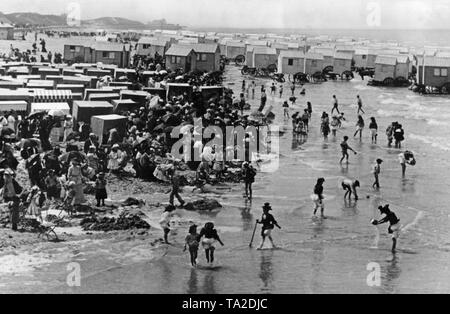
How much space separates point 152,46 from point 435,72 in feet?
107

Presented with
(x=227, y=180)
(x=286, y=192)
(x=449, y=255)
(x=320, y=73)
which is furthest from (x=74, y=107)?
(x=320, y=73)

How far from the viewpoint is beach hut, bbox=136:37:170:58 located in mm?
70500

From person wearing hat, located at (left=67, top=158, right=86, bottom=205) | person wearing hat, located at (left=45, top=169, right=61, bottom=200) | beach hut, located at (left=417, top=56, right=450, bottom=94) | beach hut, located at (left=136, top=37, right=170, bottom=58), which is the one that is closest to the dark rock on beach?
person wearing hat, located at (left=67, top=158, right=86, bottom=205)

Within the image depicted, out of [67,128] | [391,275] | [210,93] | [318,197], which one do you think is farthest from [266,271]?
[210,93]

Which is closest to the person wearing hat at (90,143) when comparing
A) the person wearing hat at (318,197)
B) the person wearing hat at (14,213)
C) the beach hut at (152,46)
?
the person wearing hat at (14,213)

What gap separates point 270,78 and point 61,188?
50.8 meters

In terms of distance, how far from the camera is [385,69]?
61781mm

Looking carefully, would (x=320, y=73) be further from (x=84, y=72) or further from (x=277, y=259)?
(x=277, y=259)

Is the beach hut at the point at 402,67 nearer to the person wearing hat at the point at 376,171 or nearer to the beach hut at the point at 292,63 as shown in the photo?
the beach hut at the point at 292,63

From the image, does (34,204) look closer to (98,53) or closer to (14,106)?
(14,106)

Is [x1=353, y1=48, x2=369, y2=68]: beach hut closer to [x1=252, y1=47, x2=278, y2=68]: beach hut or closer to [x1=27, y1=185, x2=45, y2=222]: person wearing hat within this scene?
[x1=252, y1=47, x2=278, y2=68]: beach hut

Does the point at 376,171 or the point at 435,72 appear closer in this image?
the point at 376,171

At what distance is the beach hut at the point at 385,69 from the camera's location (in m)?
61.6

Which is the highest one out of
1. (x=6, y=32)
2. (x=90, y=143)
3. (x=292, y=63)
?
(x=6, y=32)
